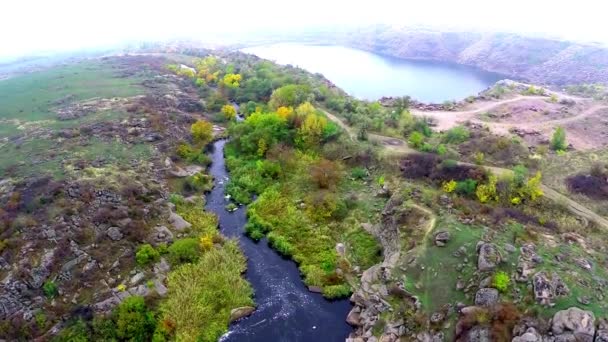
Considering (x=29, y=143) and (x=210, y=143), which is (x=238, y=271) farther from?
(x=29, y=143)

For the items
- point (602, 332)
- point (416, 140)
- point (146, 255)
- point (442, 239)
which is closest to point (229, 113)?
point (416, 140)

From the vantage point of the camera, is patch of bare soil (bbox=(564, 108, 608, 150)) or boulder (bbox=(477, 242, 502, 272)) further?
patch of bare soil (bbox=(564, 108, 608, 150))

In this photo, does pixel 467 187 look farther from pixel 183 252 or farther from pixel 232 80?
pixel 232 80

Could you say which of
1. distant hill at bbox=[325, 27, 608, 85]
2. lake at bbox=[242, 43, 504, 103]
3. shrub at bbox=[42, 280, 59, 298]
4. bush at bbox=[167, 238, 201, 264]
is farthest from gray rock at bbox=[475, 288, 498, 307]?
distant hill at bbox=[325, 27, 608, 85]

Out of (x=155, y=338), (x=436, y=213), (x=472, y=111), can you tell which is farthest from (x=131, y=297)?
(x=472, y=111)

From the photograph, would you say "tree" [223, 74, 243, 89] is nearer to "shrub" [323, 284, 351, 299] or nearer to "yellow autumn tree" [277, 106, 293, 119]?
"yellow autumn tree" [277, 106, 293, 119]

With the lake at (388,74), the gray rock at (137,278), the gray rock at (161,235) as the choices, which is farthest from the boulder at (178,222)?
the lake at (388,74)
